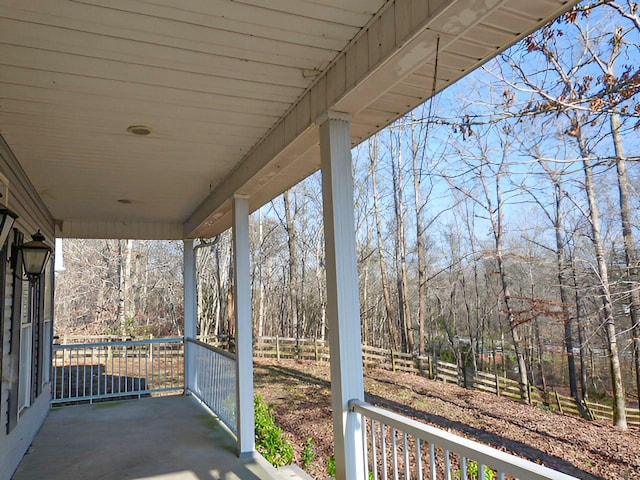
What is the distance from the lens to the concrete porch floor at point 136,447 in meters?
3.91

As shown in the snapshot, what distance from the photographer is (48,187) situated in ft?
15.8

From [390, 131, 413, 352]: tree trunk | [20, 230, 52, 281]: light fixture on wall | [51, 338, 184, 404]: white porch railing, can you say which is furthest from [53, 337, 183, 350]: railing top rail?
[390, 131, 413, 352]: tree trunk

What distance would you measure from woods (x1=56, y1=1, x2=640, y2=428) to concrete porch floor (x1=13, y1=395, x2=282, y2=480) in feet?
8.68

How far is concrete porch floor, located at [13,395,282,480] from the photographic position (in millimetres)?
3909

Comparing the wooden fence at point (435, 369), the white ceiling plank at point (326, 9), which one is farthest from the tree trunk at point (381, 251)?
the white ceiling plank at point (326, 9)

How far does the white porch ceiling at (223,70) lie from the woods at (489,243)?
326cm

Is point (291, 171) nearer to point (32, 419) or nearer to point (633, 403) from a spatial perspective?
point (32, 419)

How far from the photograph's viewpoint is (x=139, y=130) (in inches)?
125

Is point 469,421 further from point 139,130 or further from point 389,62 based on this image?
point 389,62

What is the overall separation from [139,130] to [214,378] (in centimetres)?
354

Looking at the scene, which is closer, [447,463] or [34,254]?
[447,463]

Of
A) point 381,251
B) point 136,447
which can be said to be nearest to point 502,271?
point 381,251

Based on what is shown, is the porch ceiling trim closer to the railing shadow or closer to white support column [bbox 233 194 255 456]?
white support column [bbox 233 194 255 456]

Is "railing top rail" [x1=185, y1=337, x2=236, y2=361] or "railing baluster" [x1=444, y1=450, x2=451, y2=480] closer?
"railing baluster" [x1=444, y1=450, x2=451, y2=480]
